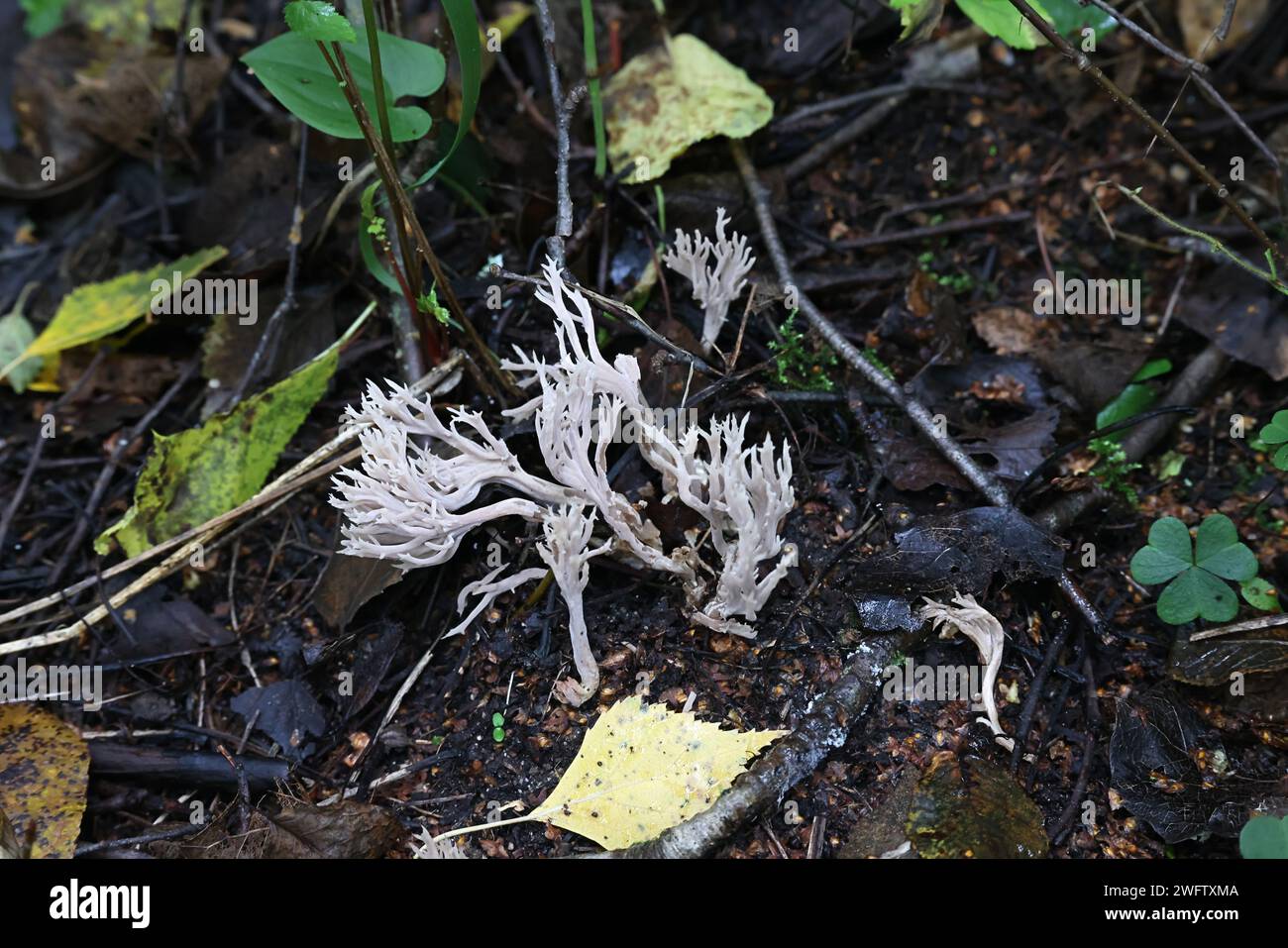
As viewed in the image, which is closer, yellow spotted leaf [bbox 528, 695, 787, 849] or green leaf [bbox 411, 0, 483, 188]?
yellow spotted leaf [bbox 528, 695, 787, 849]

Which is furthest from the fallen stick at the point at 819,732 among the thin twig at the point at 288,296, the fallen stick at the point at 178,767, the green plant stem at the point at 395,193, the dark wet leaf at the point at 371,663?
the thin twig at the point at 288,296

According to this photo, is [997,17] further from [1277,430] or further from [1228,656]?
[1228,656]

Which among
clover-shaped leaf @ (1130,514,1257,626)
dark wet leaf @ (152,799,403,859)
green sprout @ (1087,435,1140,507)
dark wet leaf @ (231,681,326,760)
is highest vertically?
green sprout @ (1087,435,1140,507)

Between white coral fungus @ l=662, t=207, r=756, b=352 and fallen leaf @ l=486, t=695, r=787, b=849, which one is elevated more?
white coral fungus @ l=662, t=207, r=756, b=352

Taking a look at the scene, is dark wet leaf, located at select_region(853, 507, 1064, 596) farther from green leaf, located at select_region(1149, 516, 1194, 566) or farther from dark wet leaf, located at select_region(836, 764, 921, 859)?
dark wet leaf, located at select_region(836, 764, 921, 859)

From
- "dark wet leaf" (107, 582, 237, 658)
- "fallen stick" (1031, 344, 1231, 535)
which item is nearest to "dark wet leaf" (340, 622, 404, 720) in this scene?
"dark wet leaf" (107, 582, 237, 658)

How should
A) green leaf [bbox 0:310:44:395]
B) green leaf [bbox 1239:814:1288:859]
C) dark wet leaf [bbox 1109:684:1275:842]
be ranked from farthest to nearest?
green leaf [bbox 0:310:44:395] → dark wet leaf [bbox 1109:684:1275:842] → green leaf [bbox 1239:814:1288:859]

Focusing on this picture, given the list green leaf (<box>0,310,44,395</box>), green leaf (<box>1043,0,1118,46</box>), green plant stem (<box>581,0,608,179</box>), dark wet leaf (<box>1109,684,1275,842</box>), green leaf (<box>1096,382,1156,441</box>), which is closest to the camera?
dark wet leaf (<box>1109,684,1275,842</box>)
